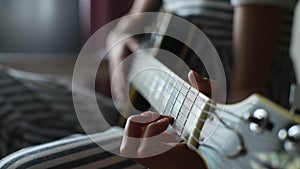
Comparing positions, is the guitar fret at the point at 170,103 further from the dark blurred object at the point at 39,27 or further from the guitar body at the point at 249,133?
the dark blurred object at the point at 39,27

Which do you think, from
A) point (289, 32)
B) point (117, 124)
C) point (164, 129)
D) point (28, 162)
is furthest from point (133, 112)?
point (289, 32)

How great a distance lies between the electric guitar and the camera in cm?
35

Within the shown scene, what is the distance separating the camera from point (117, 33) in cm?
102

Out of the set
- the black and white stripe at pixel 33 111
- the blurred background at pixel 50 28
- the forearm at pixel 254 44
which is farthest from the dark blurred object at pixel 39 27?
the forearm at pixel 254 44

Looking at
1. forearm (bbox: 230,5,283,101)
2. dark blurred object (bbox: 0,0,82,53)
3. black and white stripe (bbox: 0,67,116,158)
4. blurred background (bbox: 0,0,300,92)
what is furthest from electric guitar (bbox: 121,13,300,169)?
dark blurred object (bbox: 0,0,82,53)

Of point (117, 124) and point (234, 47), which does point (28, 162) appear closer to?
point (117, 124)

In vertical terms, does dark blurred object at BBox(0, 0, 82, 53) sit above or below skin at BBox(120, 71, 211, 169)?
below

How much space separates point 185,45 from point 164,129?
0.15 metres

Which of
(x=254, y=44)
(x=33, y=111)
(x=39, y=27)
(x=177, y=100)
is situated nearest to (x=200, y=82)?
(x=177, y=100)

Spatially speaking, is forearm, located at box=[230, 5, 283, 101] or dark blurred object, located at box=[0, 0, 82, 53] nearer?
forearm, located at box=[230, 5, 283, 101]

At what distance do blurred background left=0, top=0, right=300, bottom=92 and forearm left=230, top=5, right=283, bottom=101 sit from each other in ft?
3.28

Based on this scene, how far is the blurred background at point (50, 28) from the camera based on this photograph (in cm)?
171

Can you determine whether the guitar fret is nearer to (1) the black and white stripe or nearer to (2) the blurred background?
(1) the black and white stripe

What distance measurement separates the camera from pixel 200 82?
1.32 feet
